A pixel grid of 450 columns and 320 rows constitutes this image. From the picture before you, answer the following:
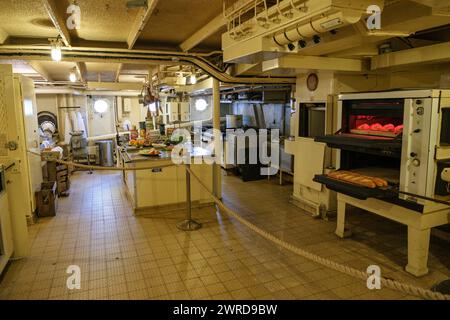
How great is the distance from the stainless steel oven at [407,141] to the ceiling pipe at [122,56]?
222 cm

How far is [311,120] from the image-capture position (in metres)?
4.94

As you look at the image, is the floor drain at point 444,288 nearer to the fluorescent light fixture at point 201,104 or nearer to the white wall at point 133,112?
the fluorescent light fixture at point 201,104

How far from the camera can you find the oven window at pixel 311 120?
4824 millimetres

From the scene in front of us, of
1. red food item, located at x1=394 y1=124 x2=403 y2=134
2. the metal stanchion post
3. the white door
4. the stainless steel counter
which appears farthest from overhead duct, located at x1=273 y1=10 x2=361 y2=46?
the white door

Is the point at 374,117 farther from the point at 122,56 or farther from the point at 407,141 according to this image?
the point at 122,56

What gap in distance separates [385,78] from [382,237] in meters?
2.24

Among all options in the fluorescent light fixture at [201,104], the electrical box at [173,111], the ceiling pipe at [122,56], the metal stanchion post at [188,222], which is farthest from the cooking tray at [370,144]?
the fluorescent light fixture at [201,104]

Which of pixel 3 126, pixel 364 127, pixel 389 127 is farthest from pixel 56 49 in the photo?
pixel 389 127

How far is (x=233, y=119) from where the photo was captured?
841 cm

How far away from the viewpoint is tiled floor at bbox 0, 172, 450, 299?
2893mm

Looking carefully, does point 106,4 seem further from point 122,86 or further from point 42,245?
point 122,86

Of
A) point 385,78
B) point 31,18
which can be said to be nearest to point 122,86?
point 31,18

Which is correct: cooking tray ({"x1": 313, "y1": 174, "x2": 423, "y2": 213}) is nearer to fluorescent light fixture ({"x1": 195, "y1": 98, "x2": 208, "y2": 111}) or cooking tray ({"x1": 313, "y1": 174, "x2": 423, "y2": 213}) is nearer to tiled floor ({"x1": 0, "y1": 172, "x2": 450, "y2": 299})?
tiled floor ({"x1": 0, "y1": 172, "x2": 450, "y2": 299})

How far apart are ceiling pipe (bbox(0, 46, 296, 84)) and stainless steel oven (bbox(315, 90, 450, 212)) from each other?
2.22m
